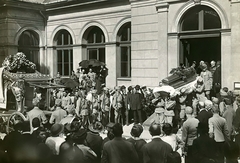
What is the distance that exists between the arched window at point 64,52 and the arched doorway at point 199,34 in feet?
31.1

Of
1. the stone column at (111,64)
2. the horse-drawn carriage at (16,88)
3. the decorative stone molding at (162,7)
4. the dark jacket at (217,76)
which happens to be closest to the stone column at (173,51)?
the decorative stone molding at (162,7)

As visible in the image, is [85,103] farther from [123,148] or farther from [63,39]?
[63,39]

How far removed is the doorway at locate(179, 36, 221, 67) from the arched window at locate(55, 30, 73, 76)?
30.9ft

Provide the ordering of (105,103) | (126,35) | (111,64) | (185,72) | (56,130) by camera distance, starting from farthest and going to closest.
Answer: (111,64) → (126,35) → (105,103) → (185,72) → (56,130)

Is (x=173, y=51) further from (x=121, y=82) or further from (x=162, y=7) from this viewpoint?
(x=121, y=82)

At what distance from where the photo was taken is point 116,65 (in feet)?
60.1

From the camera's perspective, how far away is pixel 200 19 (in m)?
13.3

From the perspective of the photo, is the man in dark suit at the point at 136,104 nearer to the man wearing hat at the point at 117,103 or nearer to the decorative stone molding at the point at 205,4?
the man wearing hat at the point at 117,103

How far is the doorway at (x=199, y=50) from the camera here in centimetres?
1426

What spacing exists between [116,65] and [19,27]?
7404 mm

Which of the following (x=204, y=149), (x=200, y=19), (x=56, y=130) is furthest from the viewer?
(x=200, y=19)

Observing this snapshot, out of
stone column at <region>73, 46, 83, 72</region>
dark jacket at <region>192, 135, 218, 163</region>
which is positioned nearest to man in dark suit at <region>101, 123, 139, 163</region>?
dark jacket at <region>192, 135, 218, 163</region>

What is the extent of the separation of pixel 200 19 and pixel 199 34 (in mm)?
638

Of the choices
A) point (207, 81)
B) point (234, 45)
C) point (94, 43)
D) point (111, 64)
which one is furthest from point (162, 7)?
point (94, 43)
